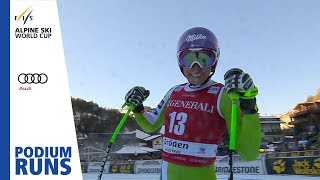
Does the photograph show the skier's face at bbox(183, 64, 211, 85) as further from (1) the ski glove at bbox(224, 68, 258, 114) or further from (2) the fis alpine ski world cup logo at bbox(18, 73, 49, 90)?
(2) the fis alpine ski world cup logo at bbox(18, 73, 49, 90)

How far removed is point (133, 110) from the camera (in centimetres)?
342

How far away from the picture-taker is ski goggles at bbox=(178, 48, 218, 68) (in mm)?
2793

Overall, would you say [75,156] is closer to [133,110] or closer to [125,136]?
[133,110]

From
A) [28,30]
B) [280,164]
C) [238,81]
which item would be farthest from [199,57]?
[280,164]

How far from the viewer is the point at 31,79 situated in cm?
1491

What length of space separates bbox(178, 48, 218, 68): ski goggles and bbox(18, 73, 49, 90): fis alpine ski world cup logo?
1259 centimetres

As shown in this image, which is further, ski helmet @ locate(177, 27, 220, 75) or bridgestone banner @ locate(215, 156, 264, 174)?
bridgestone banner @ locate(215, 156, 264, 174)

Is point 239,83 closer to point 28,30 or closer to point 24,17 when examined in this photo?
point 24,17

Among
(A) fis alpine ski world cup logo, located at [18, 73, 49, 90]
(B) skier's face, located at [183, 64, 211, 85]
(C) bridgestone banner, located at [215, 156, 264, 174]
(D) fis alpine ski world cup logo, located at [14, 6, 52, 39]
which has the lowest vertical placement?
(C) bridgestone banner, located at [215, 156, 264, 174]

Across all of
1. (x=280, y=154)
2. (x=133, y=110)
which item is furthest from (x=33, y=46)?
(x=133, y=110)

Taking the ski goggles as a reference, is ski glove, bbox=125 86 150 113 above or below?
below

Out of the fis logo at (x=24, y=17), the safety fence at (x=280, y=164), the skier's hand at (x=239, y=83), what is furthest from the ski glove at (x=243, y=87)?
the fis logo at (x=24, y=17)

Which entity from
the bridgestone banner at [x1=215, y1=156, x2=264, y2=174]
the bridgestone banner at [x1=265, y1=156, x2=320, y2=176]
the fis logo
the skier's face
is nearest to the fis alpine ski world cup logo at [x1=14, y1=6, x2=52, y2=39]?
the fis logo

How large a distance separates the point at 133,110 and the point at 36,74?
12.1m
